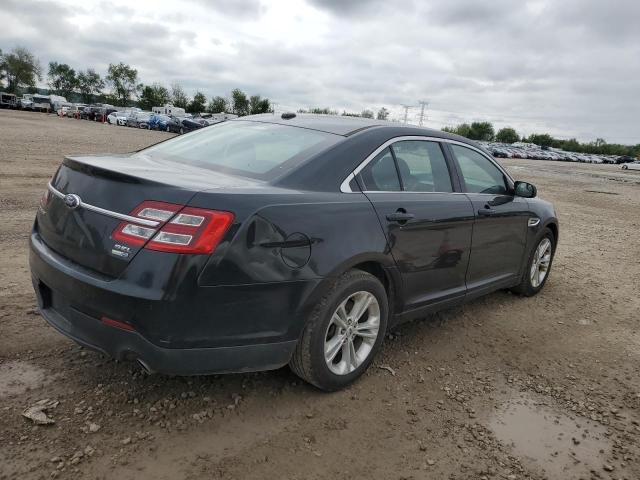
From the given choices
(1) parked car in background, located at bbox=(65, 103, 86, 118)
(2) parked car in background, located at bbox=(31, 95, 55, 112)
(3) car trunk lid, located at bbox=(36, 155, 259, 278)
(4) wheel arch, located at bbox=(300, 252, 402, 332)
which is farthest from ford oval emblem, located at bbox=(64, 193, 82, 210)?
(2) parked car in background, located at bbox=(31, 95, 55, 112)

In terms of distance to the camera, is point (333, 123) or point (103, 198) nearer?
point (103, 198)

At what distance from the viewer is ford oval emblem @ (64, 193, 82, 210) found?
2.59m

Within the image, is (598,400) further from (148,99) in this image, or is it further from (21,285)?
(148,99)

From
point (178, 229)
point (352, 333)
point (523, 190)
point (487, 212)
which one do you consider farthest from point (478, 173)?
point (178, 229)

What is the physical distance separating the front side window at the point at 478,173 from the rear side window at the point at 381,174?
891mm

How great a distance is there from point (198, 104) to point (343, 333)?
11218 cm

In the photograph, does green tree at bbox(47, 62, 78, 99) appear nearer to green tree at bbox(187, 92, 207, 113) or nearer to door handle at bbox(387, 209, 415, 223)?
green tree at bbox(187, 92, 207, 113)

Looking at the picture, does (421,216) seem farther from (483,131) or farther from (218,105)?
(483,131)

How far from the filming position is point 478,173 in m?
4.29

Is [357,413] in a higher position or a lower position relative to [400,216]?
lower

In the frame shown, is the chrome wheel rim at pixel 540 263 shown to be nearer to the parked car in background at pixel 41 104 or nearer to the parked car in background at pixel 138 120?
the parked car in background at pixel 138 120

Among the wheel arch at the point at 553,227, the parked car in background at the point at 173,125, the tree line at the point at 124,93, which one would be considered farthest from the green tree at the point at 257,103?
the wheel arch at the point at 553,227

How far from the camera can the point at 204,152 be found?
3.38 metres

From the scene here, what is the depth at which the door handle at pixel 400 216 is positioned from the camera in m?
3.17
